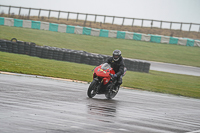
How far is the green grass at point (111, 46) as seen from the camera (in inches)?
1693

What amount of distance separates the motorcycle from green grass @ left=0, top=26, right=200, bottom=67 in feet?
91.6

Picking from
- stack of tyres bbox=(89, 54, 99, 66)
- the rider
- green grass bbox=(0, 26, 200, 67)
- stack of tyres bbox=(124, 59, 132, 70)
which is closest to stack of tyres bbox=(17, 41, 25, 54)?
stack of tyres bbox=(89, 54, 99, 66)

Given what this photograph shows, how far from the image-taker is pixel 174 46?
5059 cm

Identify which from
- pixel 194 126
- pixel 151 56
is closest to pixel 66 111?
pixel 194 126

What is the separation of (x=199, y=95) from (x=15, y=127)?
593 inches

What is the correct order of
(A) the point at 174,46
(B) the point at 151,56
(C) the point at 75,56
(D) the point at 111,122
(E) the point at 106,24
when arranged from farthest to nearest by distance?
(E) the point at 106,24 < (A) the point at 174,46 < (B) the point at 151,56 < (C) the point at 75,56 < (D) the point at 111,122

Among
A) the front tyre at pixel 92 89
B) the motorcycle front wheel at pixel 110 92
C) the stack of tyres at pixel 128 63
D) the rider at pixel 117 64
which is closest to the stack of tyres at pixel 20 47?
the stack of tyres at pixel 128 63

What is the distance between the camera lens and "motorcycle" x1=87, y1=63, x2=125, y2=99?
1273 cm

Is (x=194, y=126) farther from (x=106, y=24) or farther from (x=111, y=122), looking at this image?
(x=106, y=24)

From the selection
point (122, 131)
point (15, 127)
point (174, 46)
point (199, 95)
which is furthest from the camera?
point (174, 46)

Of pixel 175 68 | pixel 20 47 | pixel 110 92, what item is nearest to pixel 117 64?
pixel 110 92

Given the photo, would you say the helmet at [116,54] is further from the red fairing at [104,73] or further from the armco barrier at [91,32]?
the armco barrier at [91,32]

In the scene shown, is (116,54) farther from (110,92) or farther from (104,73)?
(110,92)

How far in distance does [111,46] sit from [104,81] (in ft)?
111
